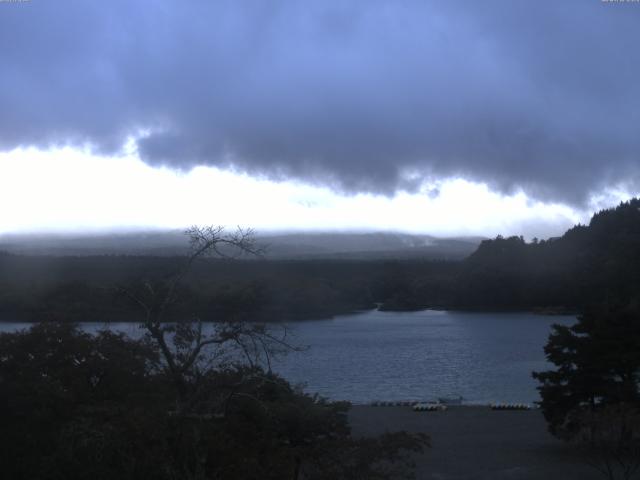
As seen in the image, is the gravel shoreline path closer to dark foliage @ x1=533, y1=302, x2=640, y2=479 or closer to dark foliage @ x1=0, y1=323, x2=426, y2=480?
dark foliage @ x1=533, y1=302, x2=640, y2=479

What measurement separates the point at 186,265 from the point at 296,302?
56.8 metres

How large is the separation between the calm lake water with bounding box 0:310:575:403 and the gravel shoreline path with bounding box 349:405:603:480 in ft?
14.4

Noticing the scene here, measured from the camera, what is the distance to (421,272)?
12244cm

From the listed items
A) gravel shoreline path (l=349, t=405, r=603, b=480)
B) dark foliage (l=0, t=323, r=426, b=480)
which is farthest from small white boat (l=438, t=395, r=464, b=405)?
dark foliage (l=0, t=323, r=426, b=480)

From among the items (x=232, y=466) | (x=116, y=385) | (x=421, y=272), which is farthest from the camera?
(x=421, y=272)

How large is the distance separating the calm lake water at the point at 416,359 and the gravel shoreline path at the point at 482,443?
440cm

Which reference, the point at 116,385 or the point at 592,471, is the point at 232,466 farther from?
the point at 592,471

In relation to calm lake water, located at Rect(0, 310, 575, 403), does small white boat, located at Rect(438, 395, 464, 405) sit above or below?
above

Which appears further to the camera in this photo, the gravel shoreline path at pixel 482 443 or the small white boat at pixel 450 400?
the small white boat at pixel 450 400

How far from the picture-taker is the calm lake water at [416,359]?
40562 mm

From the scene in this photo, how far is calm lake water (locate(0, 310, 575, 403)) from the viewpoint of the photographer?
40.6 meters

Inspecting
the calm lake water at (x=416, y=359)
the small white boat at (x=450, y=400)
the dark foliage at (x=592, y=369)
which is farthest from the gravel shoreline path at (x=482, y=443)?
the calm lake water at (x=416, y=359)

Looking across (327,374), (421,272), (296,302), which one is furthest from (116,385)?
(421,272)

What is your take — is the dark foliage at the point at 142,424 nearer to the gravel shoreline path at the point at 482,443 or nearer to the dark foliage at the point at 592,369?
the gravel shoreline path at the point at 482,443
